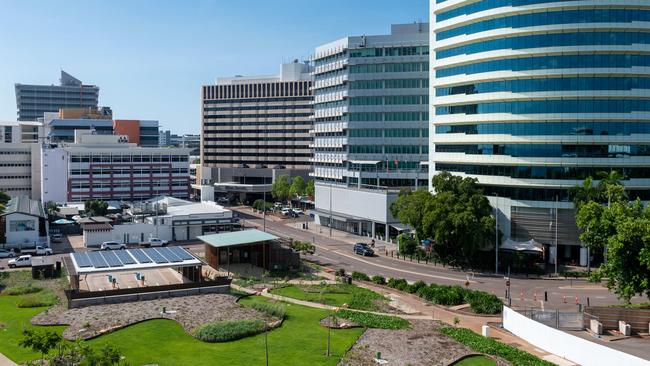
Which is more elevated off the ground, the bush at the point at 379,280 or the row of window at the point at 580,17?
the row of window at the point at 580,17

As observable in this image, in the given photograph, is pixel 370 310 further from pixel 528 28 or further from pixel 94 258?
pixel 528 28

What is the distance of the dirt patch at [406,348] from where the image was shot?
146 feet

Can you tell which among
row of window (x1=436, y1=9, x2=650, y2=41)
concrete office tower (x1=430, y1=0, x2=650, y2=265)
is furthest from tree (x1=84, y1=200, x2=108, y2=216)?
row of window (x1=436, y1=9, x2=650, y2=41)

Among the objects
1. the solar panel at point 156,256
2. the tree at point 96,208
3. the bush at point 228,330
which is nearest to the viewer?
the bush at point 228,330

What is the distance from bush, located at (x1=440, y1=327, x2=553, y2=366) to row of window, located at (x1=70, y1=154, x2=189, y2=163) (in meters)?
104

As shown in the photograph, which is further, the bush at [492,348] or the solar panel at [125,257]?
the solar panel at [125,257]

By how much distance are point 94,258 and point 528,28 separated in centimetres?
6130

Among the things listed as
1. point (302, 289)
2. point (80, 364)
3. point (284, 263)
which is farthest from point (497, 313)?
point (80, 364)

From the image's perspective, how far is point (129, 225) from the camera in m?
101

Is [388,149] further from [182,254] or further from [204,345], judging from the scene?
[204,345]

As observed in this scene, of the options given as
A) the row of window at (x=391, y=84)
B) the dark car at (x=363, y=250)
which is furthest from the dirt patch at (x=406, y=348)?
the row of window at (x=391, y=84)

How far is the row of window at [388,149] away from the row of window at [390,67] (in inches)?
549

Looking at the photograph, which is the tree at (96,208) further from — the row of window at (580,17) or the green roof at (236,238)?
the row of window at (580,17)

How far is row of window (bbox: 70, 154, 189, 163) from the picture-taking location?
136 metres
